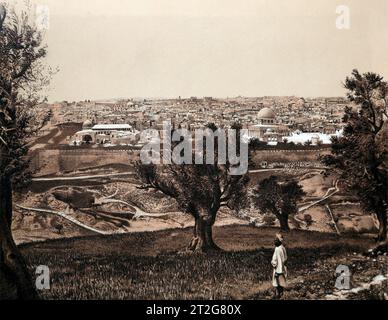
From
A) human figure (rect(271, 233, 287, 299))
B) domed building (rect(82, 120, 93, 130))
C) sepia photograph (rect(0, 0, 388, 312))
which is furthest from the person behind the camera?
domed building (rect(82, 120, 93, 130))

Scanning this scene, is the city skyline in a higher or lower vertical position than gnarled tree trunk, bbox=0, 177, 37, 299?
higher

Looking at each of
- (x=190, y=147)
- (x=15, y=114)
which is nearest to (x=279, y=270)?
(x=190, y=147)

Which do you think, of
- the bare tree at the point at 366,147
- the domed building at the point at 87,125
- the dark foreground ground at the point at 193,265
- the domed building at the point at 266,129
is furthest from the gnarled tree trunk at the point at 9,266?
the bare tree at the point at 366,147

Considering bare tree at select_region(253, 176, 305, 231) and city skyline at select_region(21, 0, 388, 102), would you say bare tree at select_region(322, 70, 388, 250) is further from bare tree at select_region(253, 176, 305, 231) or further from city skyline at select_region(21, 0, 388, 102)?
bare tree at select_region(253, 176, 305, 231)

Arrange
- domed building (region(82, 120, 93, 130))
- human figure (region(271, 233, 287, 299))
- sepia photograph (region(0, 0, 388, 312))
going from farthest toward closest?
domed building (region(82, 120, 93, 130)) < sepia photograph (region(0, 0, 388, 312)) < human figure (region(271, 233, 287, 299))

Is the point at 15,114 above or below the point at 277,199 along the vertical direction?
above

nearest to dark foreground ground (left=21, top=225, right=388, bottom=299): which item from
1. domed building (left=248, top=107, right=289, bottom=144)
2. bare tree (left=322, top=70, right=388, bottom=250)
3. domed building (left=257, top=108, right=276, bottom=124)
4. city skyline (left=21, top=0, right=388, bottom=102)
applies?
bare tree (left=322, top=70, right=388, bottom=250)

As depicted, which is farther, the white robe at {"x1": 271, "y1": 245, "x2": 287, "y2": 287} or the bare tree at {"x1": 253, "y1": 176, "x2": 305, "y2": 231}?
the bare tree at {"x1": 253, "y1": 176, "x2": 305, "y2": 231}

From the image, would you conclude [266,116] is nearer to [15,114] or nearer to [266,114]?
[266,114]
